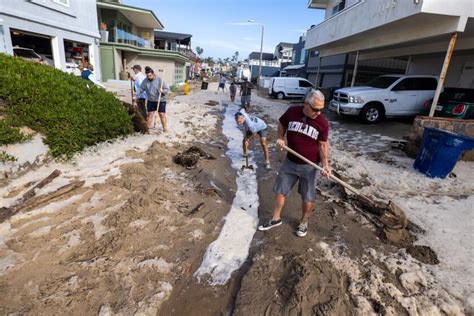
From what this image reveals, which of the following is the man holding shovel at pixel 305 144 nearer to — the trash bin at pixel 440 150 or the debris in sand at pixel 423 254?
the debris in sand at pixel 423 254

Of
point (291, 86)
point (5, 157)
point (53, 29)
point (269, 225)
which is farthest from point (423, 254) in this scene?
point (291, 86)

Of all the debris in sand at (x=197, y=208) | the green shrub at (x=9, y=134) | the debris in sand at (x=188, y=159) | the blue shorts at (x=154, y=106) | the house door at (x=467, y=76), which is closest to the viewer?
the debris in sand at (x=197, y=208)

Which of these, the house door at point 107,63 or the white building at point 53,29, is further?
the house door at point 107,63

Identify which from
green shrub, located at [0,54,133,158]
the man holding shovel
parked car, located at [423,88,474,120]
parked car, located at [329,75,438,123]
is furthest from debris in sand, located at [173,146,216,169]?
parked car, located at [423,88,474,120]

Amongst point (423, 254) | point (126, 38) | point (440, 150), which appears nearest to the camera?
point (423, 254)

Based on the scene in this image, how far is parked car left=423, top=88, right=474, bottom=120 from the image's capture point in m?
8.66

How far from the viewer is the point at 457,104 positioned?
8.90 meters

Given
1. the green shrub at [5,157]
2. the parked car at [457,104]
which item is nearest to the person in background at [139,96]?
the green shrub at [5,157]

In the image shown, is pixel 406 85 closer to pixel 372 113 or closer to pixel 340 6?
pixel 372 113

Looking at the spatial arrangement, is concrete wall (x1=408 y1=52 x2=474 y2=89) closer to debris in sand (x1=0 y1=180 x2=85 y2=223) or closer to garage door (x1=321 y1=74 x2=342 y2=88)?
garage door (x1=321 y1=74 x2=342 y2=88)

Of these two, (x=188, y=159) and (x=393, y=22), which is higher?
(x=393, y=22)

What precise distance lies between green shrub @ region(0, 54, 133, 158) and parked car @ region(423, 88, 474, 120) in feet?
34.3

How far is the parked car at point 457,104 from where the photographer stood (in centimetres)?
866

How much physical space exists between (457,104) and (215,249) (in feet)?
32.2
